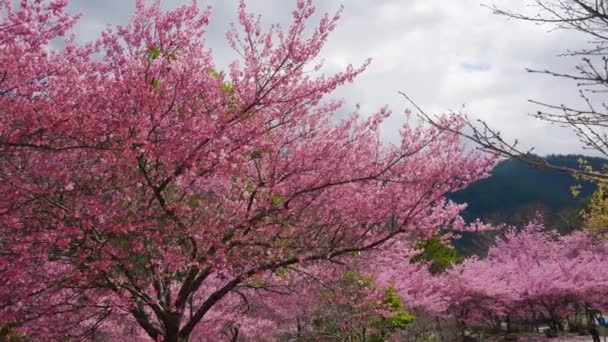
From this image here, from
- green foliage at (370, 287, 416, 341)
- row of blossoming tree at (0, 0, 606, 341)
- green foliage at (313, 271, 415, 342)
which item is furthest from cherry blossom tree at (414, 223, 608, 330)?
row of blossoming tree at (0, 0, 606, 341)

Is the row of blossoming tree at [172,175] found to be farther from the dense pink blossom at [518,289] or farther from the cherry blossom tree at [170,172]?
the dense pink blossom at [518,289]

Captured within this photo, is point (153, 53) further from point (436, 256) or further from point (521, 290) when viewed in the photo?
point (436, 256)

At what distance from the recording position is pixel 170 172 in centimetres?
575

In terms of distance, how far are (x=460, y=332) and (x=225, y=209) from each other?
21.4 meters

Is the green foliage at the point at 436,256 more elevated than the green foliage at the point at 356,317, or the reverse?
the green foliage at the point at 436,256

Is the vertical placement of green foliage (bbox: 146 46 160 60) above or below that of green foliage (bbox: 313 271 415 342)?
above

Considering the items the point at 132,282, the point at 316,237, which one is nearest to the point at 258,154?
the point at 316,237

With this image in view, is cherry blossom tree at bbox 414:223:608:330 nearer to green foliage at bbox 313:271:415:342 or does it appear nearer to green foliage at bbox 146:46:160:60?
green foliage at bbox 313:271:415:342

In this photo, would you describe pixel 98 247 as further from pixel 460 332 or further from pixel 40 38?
pixel 460 332

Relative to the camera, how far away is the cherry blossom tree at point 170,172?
5.05 metres

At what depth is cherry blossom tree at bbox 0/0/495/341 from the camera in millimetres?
Result: 5051

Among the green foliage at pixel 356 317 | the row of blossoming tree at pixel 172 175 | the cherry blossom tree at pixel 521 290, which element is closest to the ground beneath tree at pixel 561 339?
the cherry blossom tree at pixel 521 290

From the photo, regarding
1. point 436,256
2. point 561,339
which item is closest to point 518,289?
point 561,339

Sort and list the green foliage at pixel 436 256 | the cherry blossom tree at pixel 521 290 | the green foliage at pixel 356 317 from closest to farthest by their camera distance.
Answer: the green foliage at pixel 356 317 < the cherry blossom tree at pixel 521 290 < the green foliage at pixel 436 256
